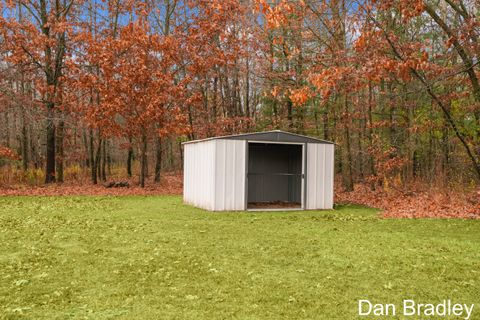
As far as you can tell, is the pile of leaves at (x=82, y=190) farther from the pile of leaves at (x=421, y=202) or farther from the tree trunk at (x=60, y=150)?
the pile of leaves at (x=421, y=202)

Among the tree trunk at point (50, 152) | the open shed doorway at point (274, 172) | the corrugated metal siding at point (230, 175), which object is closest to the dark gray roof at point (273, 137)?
the corrugated metal siding at point (230, 175)

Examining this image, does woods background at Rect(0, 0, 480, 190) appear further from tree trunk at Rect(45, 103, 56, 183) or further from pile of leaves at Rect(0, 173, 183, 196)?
pile of leaves at Rect(0, 173, 183, 196)

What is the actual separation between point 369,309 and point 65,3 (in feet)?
71.8

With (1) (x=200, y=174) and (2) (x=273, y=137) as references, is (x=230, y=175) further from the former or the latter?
(2) (x=273, y=137)

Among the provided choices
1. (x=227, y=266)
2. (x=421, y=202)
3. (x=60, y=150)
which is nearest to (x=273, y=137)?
(x=421, y=202)

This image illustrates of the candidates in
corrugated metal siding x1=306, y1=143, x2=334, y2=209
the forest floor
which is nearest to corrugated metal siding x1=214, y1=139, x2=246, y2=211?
corrugated metal siding x1=306, y1=143, x2=334, y2=209

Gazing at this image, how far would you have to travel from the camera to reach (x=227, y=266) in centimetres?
620

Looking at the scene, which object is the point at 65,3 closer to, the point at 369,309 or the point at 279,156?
the point at 279,156

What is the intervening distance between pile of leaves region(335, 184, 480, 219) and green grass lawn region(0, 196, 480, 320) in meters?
1.25

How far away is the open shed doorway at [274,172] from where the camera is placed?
15914 mm

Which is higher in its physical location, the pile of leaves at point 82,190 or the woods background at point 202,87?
the woods background at point 202,87

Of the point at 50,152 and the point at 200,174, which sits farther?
the point at 50,152

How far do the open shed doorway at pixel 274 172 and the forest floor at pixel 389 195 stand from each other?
1643mm

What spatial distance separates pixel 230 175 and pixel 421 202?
5.62 m
